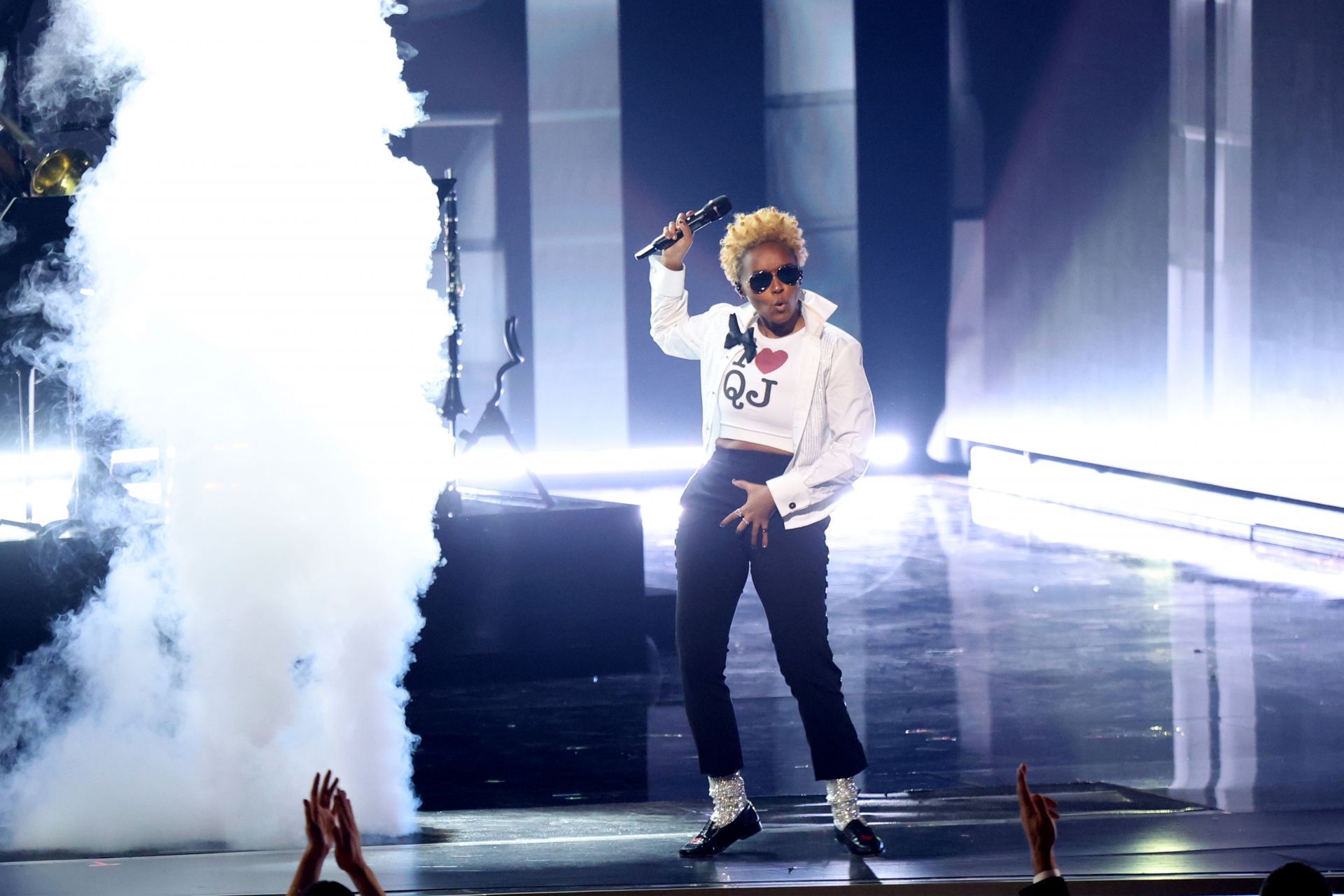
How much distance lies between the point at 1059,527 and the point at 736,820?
7.02 m

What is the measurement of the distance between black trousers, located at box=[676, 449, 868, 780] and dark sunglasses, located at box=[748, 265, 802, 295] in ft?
1.10

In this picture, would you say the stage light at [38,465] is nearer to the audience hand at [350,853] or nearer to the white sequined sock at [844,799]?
the white sequined sock at [844,799]

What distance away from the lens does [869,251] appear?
1266cm

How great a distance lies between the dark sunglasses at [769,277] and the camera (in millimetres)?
3043

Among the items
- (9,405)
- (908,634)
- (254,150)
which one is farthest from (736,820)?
(9,405)

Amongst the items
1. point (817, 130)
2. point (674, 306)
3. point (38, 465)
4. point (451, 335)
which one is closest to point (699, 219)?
point (674, 306)

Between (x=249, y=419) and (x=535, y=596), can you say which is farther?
(x=535, y=596)

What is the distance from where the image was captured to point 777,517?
9.92 feet

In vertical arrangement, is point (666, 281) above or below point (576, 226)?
below

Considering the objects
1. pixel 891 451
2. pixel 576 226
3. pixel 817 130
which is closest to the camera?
pixel 576 226

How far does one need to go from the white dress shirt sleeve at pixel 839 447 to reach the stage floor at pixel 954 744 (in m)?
0.69

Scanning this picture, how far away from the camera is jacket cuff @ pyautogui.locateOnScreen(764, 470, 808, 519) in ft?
9.81

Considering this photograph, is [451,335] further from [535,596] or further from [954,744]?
[954,744]

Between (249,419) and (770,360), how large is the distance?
1.52 metres
